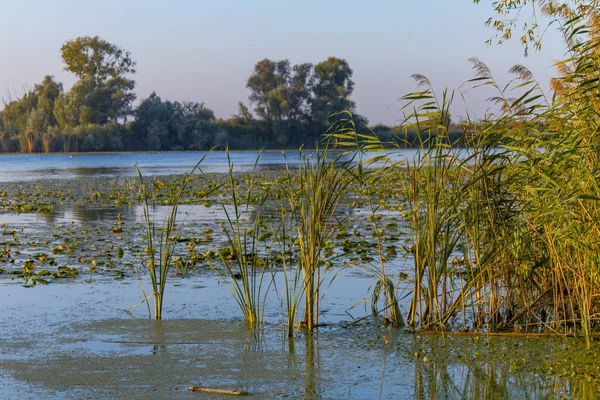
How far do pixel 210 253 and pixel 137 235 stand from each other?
8.03ft

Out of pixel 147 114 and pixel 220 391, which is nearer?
pixel 220 391

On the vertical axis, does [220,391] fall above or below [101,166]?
above

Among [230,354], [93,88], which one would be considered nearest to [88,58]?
[93,88]

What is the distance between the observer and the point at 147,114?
72688 millimetres

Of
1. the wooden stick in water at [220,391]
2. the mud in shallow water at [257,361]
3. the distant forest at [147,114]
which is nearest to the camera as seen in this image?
the wooden stick in water at [220,391]

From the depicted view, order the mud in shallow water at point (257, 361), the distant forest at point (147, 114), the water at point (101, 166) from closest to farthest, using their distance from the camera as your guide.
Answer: the mud in shallow water at point (257, 361) → the water at point (101, 166) → the distant forest at point (147, 114)

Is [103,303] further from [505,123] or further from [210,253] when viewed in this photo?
[505,123]

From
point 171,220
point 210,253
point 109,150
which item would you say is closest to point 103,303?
point 171,220

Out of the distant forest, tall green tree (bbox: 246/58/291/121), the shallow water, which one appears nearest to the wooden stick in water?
the shallow water

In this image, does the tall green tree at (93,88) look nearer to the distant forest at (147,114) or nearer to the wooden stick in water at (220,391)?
the distant forest at (147,114)

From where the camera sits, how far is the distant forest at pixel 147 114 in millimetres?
69562

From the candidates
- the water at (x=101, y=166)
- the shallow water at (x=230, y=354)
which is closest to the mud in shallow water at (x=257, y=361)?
the shallow water at (x=230, y=354)

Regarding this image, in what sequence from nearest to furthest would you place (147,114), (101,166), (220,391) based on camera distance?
(220,391) < (101,166) < (147,114)

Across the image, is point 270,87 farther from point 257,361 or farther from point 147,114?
point 257,361
